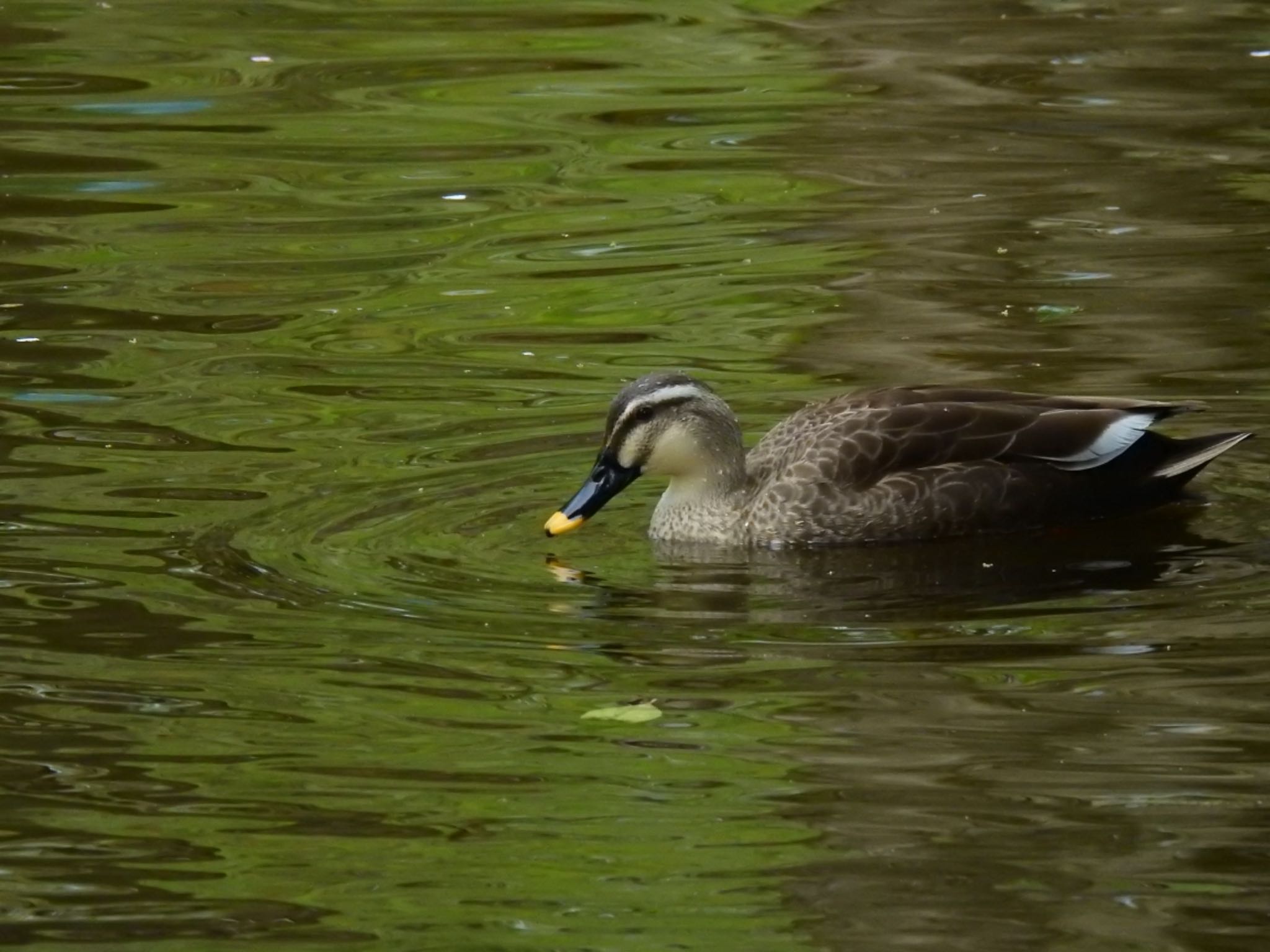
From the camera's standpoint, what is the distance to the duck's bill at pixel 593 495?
9500 mm

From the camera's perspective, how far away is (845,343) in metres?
12.1

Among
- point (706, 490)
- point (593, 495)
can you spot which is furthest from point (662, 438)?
point (593, 495)

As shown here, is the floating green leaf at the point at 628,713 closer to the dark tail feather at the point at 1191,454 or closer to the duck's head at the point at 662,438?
the duck's head at the point at 662,438

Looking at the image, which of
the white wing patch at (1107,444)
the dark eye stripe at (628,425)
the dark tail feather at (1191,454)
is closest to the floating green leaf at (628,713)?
the dark eye stripe at (628,425)

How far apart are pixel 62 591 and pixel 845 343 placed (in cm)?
442

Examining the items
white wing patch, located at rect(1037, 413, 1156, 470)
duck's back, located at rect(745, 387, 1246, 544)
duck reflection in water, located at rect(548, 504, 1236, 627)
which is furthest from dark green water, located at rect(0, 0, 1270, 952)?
white wing patch, located at rect(1037, 413, 1156, 470)

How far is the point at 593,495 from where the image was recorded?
31.6 ft

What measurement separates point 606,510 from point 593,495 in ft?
2.50

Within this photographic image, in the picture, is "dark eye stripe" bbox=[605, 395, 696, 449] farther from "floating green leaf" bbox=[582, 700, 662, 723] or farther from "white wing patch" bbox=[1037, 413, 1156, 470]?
"floating green leaf" bbox=[582, 700, 662, 723]

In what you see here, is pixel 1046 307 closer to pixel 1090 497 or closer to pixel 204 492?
pixel 1090 497

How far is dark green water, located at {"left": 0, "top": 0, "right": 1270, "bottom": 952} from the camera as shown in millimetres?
6613

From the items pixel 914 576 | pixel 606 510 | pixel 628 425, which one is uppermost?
pixel 628 425

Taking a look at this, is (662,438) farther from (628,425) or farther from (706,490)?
(706,490)

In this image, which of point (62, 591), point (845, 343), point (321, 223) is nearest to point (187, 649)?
point (62, 591)
